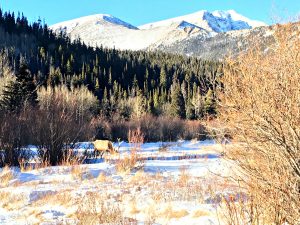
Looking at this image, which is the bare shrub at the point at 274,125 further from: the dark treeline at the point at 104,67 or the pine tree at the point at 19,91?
the dark treeline at the point at 104,67

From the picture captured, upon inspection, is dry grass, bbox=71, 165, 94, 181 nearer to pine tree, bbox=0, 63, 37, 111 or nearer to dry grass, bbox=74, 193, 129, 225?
dry grass, bbox=74, 193, 129, 225

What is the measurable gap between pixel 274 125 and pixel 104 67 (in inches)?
3771

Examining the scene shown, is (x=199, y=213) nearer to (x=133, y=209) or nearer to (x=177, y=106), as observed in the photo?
(x=133, y=209)

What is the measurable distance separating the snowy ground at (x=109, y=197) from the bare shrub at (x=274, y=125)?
2.10 feet

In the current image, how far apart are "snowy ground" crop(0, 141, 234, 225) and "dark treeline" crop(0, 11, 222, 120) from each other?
55.7 metres

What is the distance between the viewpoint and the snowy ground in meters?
5.38

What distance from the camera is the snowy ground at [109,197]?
5379mm

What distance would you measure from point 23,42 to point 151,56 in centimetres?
4434

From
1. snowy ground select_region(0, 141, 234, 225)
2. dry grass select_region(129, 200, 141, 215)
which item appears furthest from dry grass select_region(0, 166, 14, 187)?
dry grass select_region(129, 200, 141, 215)

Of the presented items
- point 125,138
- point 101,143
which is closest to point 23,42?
point 125,138

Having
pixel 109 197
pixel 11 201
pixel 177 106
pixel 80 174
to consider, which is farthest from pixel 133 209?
pixel 177 106

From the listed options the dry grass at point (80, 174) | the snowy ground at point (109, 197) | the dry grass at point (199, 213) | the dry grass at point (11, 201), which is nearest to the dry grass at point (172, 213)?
the snowy ground at point (109, 197)

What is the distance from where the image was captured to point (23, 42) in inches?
3858

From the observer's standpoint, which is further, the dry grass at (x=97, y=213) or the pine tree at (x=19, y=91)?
the pine tree at (x=19, y=91)
